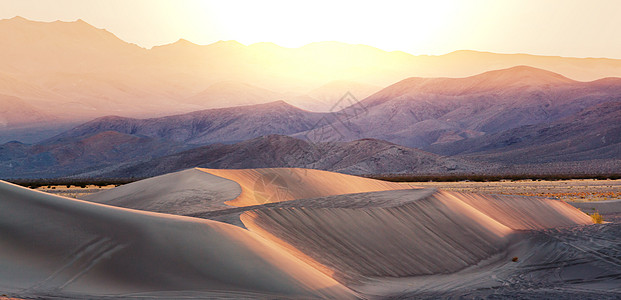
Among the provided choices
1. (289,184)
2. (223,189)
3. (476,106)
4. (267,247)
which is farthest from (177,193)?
(476,106)

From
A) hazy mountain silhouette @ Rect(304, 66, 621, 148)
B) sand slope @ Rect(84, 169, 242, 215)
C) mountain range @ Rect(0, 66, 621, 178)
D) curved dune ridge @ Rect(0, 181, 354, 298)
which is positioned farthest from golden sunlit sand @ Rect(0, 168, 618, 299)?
hazy mountain silhouette @ Rect(304, 66, 621, 148)

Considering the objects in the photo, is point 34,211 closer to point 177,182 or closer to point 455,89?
point 177,182

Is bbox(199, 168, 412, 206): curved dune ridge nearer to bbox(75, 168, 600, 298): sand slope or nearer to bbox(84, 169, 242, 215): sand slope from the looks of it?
bbox(84, 169, 242, 215): sand slope

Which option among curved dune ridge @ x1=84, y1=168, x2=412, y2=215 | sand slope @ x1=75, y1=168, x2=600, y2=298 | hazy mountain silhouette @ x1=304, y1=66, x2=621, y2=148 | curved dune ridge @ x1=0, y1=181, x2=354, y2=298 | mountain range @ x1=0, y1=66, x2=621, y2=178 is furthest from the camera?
hazy mountain silhouette @ x1=304, y1=66, x2=621, y2=148

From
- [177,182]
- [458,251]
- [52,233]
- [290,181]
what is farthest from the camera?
[290,181]

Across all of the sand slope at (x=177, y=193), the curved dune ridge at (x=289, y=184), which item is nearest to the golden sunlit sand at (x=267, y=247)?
the sand slope at (x=177, y=193)

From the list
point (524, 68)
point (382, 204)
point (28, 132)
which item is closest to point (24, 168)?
point (28, 132)

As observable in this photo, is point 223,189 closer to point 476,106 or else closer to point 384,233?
point 384,233
